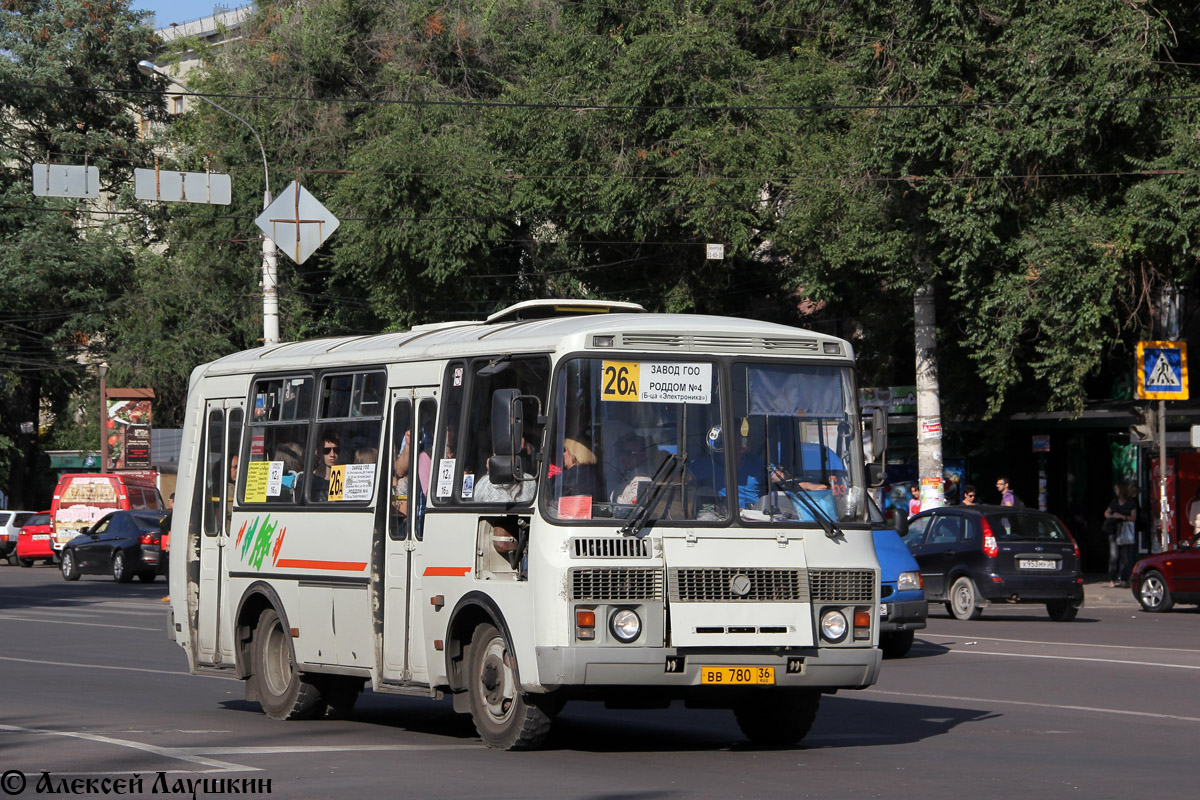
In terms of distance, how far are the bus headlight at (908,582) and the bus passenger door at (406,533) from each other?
26.6 ft

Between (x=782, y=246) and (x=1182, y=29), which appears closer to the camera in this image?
(x=1182, y=29)

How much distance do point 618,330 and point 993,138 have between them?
62.3 feet

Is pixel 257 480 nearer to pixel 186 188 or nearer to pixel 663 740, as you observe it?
pixel 663 740

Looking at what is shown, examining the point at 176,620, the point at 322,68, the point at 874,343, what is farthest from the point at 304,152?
the point at 176,620

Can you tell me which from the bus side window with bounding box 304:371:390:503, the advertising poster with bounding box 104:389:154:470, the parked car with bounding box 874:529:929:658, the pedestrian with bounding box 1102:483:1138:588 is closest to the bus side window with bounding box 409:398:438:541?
the bus side window with bounding box 304:371:390:503

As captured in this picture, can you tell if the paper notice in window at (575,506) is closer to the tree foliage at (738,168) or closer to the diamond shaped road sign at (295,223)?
the tree foliage at (738,168)

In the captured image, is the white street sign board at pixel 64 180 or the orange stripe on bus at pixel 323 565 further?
the white street sign board at pixel 64 180

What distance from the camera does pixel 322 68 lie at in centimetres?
4678

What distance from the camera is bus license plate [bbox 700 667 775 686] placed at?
33.8 feet

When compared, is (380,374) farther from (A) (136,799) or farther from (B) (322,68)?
(B) (322,68)

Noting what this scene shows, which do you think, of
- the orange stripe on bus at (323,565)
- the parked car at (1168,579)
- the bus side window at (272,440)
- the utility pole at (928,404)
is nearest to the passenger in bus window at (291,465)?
the bus side window at (272,440)

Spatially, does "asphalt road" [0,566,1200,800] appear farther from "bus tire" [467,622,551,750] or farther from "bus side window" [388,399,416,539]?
"bus side window" [388,399,416,539]

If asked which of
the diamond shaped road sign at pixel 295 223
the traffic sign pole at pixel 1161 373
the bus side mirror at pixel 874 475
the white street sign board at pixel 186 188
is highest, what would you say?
the white street sign board at pixel 186 188

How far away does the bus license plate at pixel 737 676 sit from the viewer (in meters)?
10.3
